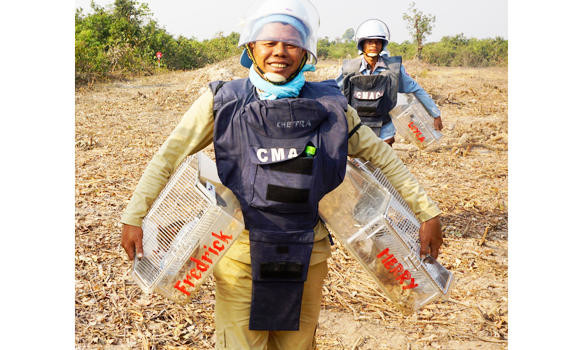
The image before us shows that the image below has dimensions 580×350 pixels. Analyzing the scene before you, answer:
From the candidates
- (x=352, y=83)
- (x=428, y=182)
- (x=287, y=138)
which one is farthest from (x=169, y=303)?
(x=428, y=182)

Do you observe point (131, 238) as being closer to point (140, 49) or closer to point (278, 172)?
point (278, 172)

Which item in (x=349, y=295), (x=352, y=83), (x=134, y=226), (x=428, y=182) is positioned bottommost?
(x=349, y=295)

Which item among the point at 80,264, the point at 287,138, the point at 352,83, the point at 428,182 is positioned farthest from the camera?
the point at 428,182

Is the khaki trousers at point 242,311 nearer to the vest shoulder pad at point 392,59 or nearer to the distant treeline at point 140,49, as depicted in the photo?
the vest shoulder pad at point 392,59

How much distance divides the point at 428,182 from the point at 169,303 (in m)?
4.72

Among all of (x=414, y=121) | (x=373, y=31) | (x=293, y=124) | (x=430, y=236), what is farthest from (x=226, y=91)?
(x=414, y=121)

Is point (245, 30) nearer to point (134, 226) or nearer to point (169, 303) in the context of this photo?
point (134, 226)

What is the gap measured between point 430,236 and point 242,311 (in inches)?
36.6

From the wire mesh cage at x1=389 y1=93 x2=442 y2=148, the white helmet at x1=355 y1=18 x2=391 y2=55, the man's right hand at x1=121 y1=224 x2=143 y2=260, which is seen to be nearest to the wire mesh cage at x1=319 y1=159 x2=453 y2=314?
the man's right hand at x1=121 y1=224 x2=143 y2=260

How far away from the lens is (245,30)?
7.68ft

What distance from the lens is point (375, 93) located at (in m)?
5.20

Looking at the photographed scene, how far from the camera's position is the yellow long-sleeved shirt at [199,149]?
222 cm

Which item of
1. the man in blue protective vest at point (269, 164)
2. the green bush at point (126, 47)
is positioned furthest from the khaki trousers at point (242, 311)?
the green bush at point (126, 47)

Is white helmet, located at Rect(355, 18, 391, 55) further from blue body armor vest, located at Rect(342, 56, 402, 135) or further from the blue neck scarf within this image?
the blue neck scarf
